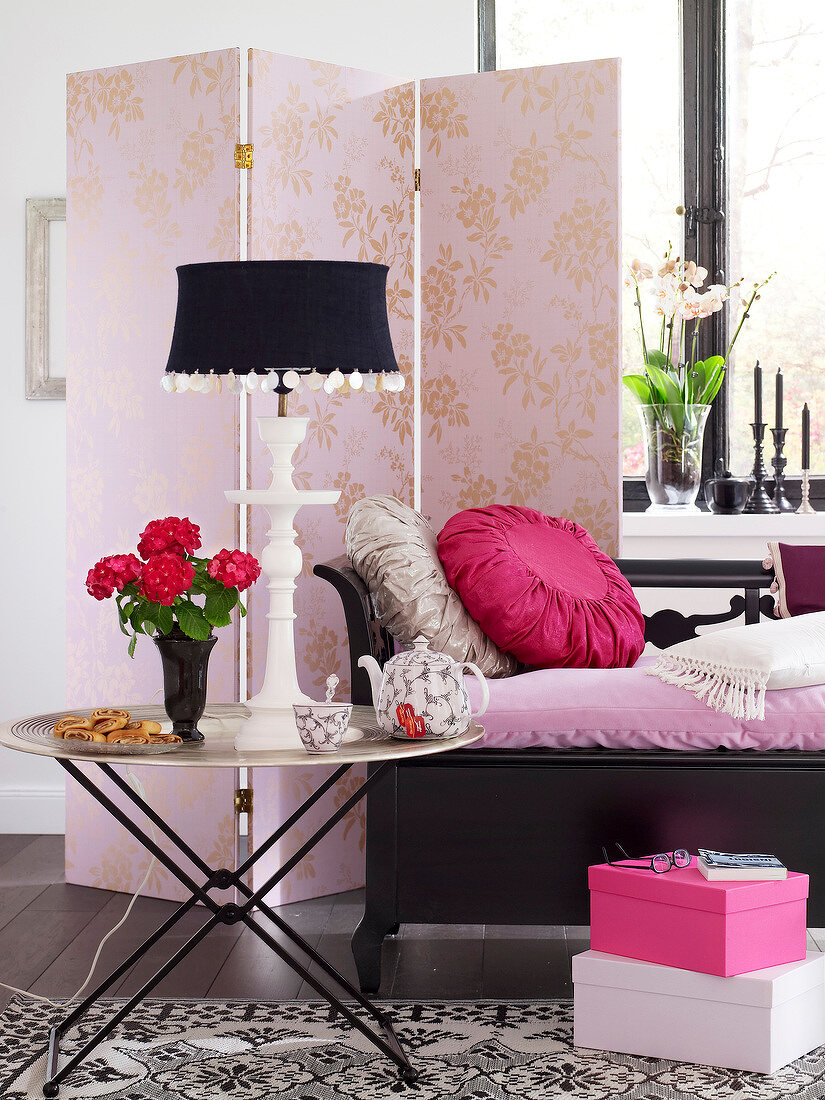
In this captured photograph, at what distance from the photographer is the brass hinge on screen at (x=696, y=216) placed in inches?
167

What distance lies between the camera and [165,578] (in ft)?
6.72

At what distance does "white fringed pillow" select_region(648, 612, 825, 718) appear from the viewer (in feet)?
7.66

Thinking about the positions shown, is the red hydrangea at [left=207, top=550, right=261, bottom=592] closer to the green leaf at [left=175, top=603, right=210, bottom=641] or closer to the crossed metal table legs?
the green leaf at [left=175, top=603, right=210, bottom=641]

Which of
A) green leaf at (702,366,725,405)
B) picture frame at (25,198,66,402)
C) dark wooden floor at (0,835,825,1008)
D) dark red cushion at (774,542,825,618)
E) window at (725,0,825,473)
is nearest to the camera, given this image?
dark wooden floor at (0,835,825,1008)

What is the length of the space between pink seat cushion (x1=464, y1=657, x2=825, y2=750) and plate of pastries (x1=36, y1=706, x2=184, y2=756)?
66 centimetres

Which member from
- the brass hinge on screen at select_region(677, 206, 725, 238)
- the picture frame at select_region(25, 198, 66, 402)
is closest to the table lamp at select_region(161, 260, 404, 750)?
the picture frame at select_region(25, 198, 66, 402)

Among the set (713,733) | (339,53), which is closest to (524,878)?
(713,733)

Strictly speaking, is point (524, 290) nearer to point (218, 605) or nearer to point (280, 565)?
point (280, 565)

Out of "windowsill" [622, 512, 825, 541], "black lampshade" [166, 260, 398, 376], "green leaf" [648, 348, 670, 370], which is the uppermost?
"green leaf" [648, 348, 670, 370]

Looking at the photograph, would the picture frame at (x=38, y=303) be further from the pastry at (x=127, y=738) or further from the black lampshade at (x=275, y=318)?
the pastry at (x=127, y=738)

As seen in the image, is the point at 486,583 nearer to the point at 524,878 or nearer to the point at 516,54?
the point at 524,878

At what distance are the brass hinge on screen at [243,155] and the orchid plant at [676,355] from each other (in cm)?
148

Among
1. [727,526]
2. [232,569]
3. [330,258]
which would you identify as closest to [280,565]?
[232,569]

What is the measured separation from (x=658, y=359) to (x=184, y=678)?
2433mm
